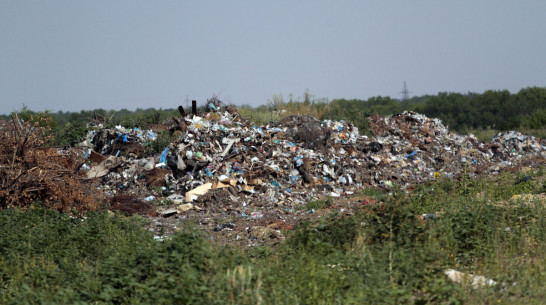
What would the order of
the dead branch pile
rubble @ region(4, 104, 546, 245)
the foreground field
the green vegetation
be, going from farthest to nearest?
the green vegetation
rubble @ region(4, 104, 546, 245)
the dead branch pile
the foreground field

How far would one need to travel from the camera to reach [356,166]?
12844 millimetres

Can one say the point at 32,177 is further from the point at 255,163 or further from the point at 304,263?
the point at 304,263

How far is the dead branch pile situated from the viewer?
8.28 meters

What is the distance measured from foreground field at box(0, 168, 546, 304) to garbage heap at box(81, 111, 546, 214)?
11.8 feet

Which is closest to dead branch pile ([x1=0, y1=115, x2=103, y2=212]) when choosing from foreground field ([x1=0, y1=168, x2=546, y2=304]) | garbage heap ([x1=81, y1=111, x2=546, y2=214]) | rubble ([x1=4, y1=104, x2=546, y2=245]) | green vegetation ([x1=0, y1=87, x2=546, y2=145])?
rubble ([x1=4, y1=104, x2=546, y2=245])

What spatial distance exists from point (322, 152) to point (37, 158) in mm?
7056

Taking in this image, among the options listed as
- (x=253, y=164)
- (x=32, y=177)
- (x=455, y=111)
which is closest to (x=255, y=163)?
(x=253, y=164)

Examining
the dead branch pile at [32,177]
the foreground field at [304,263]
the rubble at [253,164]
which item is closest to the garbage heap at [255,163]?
the rubble at [253,164]

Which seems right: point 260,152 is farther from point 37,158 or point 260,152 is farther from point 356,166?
point 37,158

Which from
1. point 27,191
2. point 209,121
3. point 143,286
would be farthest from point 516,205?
point 209,121

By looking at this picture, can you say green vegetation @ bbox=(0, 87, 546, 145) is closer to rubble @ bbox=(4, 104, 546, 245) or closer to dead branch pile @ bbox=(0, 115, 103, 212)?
rubble @ bbox=(4, 104, 546, 245)

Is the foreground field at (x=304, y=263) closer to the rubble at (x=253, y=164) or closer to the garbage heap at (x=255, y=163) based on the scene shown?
the rubble at (x=253, y=164)

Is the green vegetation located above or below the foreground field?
above

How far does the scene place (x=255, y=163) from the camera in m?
11.4
